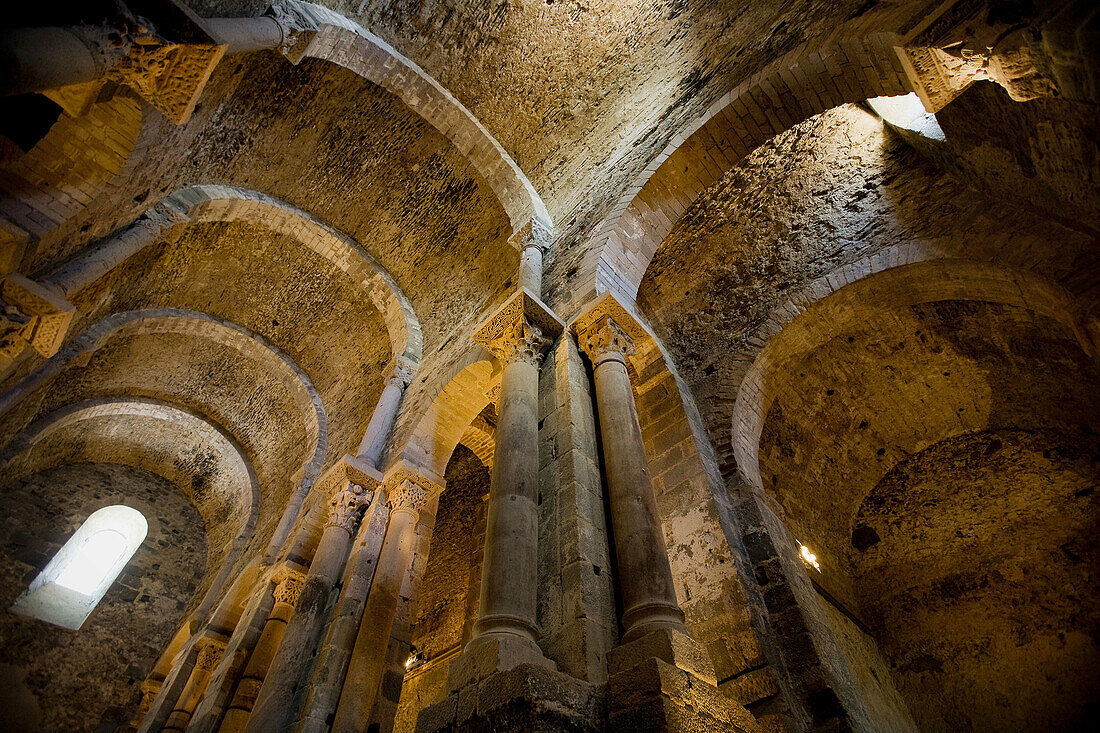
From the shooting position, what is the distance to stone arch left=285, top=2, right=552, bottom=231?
21.8 ft

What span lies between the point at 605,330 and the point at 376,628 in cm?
327

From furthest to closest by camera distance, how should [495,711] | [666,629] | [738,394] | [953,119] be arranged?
[738,394] → [953,119] → [666,629] → [495,711]

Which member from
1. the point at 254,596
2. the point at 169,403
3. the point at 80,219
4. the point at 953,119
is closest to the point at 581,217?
the point at 953,119

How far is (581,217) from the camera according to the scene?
646 centimetres

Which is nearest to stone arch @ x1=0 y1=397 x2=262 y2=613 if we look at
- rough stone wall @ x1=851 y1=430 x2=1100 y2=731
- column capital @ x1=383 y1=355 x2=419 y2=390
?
column capital @ x1=383 y1=355 x2=419 y2=390

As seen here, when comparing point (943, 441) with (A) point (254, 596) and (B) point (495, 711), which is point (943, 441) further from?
(A) point (254, 596)

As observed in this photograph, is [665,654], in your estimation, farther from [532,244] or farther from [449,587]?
[449,587]

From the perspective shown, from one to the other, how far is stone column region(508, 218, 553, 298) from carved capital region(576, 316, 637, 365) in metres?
1.44

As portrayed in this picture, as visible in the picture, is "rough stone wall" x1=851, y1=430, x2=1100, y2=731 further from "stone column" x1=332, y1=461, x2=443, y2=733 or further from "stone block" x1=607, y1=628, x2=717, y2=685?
"stone column" x1=332, y1=461, x2=443, y2=733

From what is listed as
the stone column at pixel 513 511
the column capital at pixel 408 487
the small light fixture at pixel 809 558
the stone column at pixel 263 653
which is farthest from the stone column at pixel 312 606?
the small light fixture at pixel 809 558

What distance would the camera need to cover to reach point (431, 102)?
7297 mm

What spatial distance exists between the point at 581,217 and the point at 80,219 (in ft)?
16.3

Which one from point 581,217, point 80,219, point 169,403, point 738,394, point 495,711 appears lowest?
point 495,711

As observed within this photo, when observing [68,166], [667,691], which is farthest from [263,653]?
[667,691]
